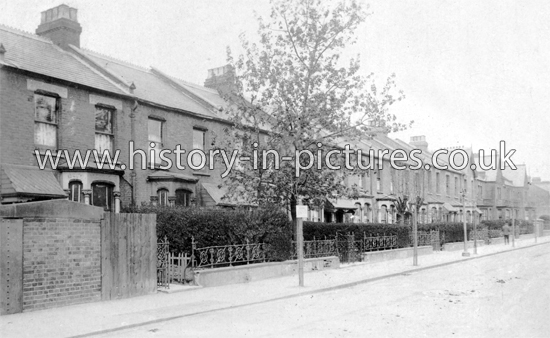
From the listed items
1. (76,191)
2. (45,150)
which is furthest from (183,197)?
(45,150)

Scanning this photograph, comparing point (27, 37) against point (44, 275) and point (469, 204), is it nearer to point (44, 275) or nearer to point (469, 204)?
point (44, 275)

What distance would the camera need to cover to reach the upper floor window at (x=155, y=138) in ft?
71.5

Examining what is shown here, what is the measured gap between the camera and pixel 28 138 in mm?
17078

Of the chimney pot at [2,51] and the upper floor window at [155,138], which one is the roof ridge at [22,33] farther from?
the upper floor window at [155,138]

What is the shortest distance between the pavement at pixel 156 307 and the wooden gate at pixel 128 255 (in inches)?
13.7

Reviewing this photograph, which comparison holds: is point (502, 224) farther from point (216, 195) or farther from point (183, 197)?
point (183, 197)

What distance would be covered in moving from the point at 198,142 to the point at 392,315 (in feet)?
51.6

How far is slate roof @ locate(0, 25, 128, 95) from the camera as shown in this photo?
1781 centimetres

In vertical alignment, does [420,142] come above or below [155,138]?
above

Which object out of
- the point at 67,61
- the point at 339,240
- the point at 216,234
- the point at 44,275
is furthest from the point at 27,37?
the point at 339,240

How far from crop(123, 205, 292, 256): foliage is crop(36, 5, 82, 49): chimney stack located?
863 centimetres

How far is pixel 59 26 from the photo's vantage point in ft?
72.7

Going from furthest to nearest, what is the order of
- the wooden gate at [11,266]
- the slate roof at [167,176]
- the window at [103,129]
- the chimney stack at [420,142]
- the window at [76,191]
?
the chimney stack at [420,142] < the slate roof at [167,176] < the window at [103,129] < the window at [76,191] < the wooden gate at [11,266]

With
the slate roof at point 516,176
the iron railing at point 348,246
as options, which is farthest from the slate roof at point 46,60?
the slate roof at point 516,176
